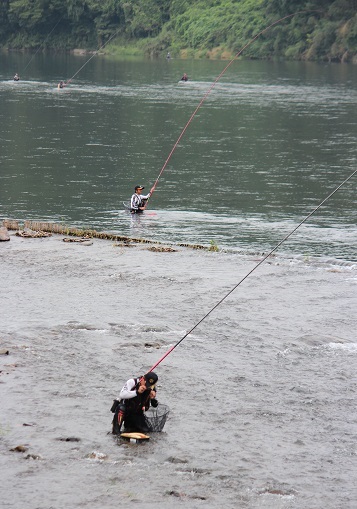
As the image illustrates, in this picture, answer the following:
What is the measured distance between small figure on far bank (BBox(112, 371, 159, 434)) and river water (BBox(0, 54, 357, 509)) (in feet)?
1.04

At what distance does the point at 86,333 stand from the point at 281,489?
6755 millimetres

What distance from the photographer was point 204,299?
69.9ft

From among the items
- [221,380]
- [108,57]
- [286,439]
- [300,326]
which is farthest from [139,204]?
[108,57]

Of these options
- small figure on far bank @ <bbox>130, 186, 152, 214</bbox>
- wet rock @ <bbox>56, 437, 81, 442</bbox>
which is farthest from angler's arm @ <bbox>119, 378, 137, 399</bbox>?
small figure on far bank @ <bbox>130, 186, 152, 214</bbox>

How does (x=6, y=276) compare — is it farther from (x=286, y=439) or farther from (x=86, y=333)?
(x=286, y=439)

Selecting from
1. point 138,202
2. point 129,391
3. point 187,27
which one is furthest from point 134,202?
point 187,27

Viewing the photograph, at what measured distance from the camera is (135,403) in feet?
46.5

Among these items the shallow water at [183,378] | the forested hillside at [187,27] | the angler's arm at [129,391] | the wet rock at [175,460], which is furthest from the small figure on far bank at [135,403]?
the forested hillside at [187,27]

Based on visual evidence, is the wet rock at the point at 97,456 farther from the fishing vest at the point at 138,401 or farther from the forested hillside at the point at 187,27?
the forested hillside at the point at 187,27

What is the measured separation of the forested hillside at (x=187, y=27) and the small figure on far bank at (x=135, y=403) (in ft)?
289

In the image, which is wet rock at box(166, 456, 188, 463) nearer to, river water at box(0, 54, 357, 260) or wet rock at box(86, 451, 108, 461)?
wet rock at box(86, 451, 108, 461)

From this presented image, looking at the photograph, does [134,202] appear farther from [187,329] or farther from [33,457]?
[33,457]

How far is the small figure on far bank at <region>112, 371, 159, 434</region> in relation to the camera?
14.1 m

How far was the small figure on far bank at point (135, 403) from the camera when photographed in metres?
14.1
